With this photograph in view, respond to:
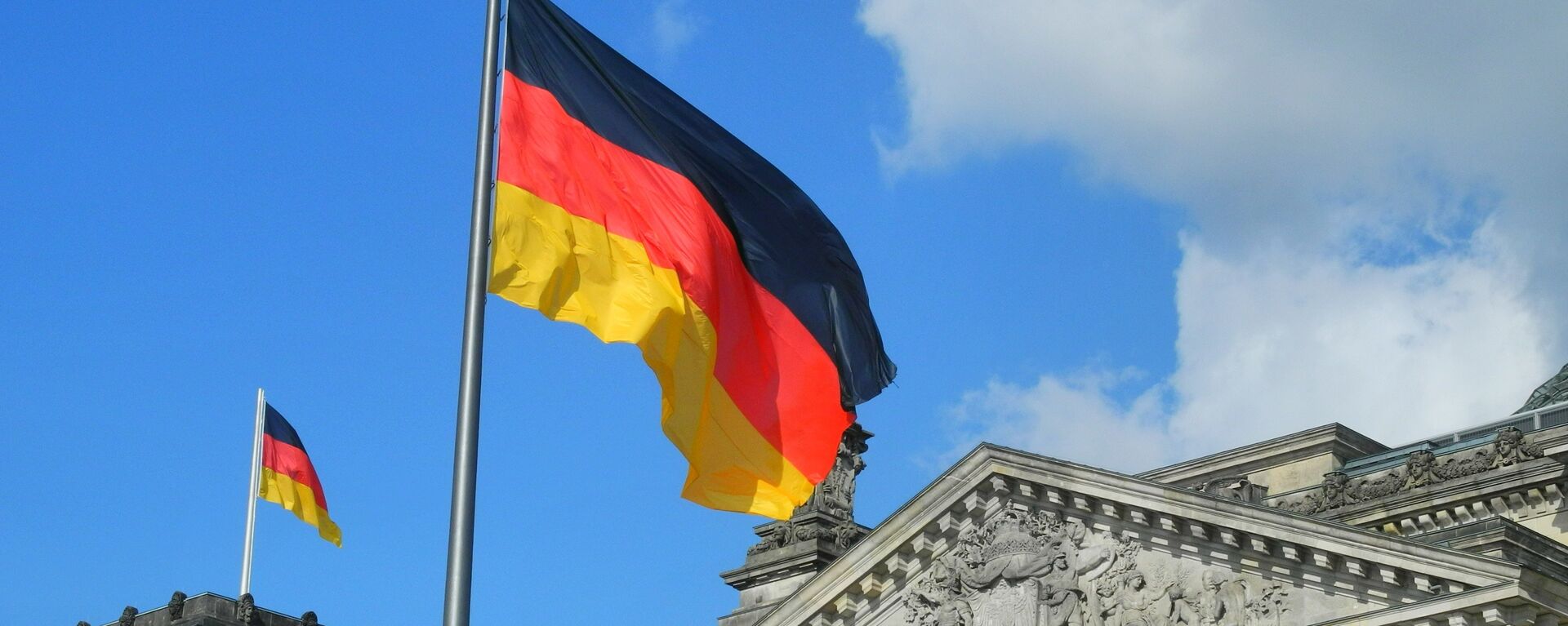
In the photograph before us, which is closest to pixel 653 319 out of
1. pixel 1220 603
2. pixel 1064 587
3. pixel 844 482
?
pixel 1220 603

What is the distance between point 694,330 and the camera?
59.3ft

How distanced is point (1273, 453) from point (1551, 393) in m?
6.98

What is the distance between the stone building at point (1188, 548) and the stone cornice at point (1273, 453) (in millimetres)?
725

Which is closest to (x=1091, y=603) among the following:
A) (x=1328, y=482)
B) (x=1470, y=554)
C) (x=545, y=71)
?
(x=1470, y=554)

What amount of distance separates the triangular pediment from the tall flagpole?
19599 mm

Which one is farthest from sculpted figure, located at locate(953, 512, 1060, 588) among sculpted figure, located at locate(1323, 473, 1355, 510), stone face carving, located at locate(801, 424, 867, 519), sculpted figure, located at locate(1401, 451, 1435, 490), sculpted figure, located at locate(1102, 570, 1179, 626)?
sculpted figure, located at locate(1401, 451, 1435, 490)

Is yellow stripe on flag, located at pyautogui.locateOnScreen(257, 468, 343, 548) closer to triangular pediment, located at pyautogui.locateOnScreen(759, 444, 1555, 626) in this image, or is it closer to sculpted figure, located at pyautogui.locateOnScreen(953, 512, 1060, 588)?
triangular pediment, located at pyautogui.locateOnScreen(759, 444, 1555, 626)

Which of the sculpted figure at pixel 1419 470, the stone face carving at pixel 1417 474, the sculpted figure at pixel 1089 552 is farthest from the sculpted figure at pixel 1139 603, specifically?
the sculpted figure at pixel 1419 470

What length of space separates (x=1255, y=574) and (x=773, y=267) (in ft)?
58.9

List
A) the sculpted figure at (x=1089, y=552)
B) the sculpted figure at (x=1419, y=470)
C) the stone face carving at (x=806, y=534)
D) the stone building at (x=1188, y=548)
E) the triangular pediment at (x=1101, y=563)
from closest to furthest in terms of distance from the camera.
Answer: the stone building at (x=1188, y=548) < the triangular pediment at (x=1101, y=563) < the sculpted figure at (x=1089, y=552) < the stone face carving at (x=806, y=534) < the sculpted figure at (x=1419, y=470)

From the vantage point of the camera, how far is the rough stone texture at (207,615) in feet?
176

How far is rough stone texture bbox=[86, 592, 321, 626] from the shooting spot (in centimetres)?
5350

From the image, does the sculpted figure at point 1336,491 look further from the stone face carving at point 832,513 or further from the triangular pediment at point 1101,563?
the triangular pediment at point 1101,563

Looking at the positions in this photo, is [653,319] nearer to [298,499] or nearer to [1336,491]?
[1336,491]
